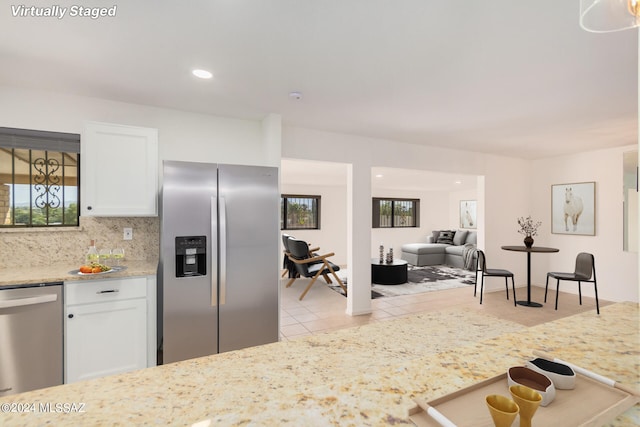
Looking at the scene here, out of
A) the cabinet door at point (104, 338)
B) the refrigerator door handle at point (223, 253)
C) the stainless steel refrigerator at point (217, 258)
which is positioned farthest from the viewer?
the refrigerator door handle at point (223, 253)

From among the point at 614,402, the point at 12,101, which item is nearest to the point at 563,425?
the point at 614,402

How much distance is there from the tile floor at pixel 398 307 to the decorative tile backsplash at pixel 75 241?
1.73 meters

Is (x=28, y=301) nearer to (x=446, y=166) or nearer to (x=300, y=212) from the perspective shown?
(x=446, y=166)

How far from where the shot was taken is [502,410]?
0.61 meters

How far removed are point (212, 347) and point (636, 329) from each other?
2.60 meters

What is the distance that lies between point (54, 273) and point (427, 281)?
581cm

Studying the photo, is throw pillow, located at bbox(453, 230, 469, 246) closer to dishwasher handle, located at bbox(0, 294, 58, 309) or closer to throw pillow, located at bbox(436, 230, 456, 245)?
throw pillow, located at bbox(436, 230, 456, 245)

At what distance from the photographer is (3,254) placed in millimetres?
2488

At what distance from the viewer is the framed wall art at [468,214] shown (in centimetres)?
916

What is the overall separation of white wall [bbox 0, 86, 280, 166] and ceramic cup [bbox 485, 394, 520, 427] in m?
2.86

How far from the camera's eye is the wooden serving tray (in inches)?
25.8

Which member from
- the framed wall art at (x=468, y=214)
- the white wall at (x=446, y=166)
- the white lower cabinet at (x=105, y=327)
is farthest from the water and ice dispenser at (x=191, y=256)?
the framed wall art at (x=468, y=214)

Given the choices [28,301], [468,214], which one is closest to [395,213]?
[468,214]

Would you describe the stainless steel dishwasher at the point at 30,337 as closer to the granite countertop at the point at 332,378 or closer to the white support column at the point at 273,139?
the granite countertop at the point at 332,378
